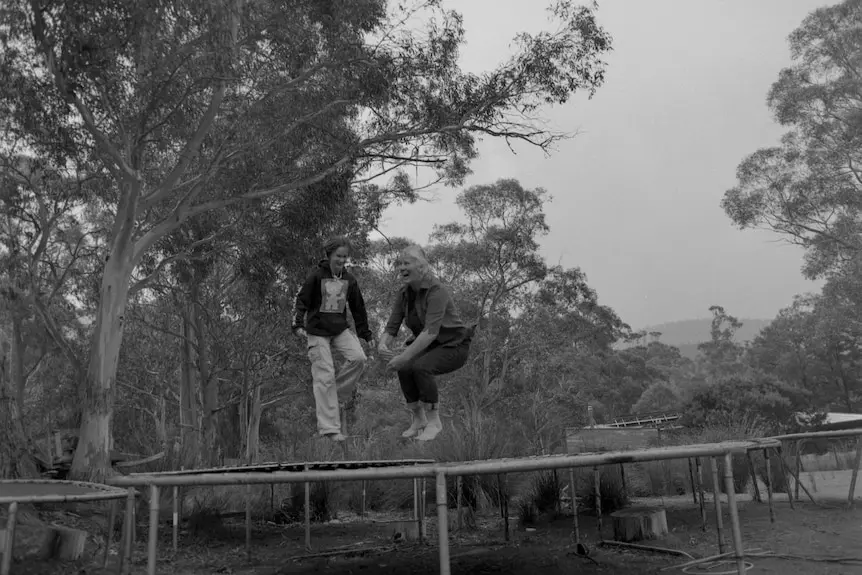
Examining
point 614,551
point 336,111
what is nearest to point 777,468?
point 614,551

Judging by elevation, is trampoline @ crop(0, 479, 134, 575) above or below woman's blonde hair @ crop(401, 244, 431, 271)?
below

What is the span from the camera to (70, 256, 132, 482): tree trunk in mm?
9242

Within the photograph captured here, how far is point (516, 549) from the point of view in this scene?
6082mm

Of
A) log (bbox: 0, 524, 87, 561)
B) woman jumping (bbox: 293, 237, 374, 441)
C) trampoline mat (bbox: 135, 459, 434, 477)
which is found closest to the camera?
trampoline mat (bbox: 135, 459, 434, 477)

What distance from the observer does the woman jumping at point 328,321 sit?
5184mm

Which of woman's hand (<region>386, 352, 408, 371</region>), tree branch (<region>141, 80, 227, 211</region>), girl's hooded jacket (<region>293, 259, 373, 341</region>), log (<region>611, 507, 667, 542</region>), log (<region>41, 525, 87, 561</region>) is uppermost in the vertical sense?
tree branch (<region>141, 80, 227, 211</region>)

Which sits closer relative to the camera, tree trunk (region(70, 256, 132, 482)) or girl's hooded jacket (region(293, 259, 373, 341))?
girl's hooded jacket (region(293, 259, 373, 341))

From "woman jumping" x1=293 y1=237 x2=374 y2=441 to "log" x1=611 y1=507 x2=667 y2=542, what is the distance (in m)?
2.68

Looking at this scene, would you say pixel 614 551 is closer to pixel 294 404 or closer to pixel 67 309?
pixel 67 309

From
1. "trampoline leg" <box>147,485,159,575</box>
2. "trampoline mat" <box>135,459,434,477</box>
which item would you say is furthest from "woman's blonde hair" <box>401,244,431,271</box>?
"trampoline leg" <box>147,485,159,575</box>

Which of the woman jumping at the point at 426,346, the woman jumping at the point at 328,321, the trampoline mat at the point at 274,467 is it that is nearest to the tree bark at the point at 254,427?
the woman jumping at the point at 328,321

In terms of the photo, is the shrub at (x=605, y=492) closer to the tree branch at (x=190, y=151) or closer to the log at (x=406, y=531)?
the log at (x=406, y=531)

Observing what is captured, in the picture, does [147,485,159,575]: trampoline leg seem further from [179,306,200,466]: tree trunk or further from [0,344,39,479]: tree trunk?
[179,306,200,466]: tree trunk

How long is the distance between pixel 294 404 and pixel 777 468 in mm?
21925
